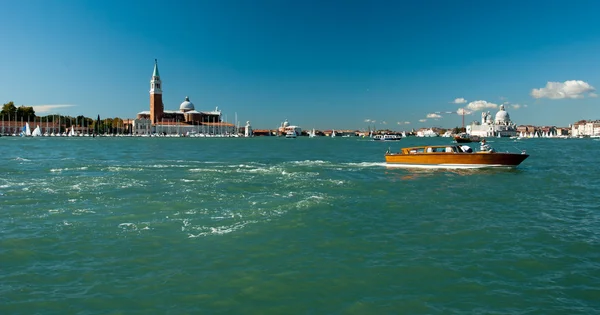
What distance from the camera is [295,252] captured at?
968cm

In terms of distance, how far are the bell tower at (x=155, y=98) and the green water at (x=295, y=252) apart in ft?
538

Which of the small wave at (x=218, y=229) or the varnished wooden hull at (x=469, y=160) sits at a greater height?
the varnished wooden hull at (x=469, y=160)

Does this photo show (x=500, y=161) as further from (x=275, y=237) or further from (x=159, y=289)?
(x=159, y=289)

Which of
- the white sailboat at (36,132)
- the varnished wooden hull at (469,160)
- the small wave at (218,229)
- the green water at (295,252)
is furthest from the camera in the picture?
the white sailboat at (36,132)

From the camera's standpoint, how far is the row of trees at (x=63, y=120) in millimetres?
147000

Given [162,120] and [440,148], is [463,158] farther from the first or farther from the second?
[162,120]

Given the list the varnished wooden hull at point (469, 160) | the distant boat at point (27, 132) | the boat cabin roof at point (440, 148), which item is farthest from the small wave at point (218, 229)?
the distant boat at point (27, 132)

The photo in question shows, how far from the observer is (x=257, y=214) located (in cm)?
1363

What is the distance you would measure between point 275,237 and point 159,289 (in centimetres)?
388

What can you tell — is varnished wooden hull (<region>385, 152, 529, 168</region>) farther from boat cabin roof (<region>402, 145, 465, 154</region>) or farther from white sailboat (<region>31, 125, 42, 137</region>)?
white sailboat (<region>31, 125, 42, 137</region>)

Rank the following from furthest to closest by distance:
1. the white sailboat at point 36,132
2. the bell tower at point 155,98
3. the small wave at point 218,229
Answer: the bell tower at point 155,98
the white sailboat at point 36,132
the small wave at point 218,229

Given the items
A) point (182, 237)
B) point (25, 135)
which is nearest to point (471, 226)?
point (182, 237)

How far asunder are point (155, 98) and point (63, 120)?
37.4 m

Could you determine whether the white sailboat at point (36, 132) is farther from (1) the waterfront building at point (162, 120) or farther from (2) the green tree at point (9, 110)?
(1) the waterfront building at point (162, 120)
